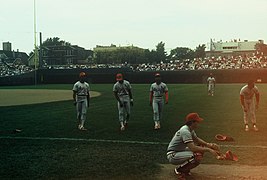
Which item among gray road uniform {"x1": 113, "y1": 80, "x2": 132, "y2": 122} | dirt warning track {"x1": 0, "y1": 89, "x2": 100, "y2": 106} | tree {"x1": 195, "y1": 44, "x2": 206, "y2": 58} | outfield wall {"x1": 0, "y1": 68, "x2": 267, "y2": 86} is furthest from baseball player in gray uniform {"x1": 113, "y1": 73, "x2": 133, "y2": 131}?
tree {"x1": 195, "y1": 44, "x2": 206, "y2": 58}

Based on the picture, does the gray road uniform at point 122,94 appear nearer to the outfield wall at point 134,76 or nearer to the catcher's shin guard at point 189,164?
the catcher's shin guard at point 189,164

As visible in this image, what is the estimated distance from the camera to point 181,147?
7840mm

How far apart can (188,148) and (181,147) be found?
0.17 meters

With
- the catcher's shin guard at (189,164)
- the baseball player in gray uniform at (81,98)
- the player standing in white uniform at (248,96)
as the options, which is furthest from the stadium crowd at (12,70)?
the catcher's shin guard at (189,164)

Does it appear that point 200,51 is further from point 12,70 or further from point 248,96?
point 248,96

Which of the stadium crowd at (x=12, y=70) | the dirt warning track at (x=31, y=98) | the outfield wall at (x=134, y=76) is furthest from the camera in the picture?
the stadium crowd at (x=12, y=70)

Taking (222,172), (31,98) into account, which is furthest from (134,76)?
(222,172)

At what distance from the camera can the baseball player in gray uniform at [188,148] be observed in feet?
24.7

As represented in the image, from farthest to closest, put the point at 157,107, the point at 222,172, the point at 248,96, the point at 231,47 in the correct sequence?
1. the point at 231,47
2. the point at 157,107
3. the point at 248,96
4. the point at 222,172

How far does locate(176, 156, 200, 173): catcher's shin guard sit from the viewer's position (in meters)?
7.60

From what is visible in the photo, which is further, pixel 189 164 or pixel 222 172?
pixel 222 172

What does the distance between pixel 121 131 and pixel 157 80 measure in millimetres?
2247

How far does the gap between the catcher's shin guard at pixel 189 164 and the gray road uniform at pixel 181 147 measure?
0.18ft

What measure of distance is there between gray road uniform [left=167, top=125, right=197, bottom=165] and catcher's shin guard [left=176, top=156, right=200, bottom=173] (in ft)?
0.18
